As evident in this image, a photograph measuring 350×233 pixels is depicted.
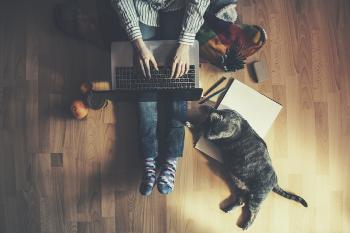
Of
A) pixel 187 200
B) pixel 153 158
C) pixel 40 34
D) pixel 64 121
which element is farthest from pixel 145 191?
pixel 40 34

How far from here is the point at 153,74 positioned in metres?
1.36

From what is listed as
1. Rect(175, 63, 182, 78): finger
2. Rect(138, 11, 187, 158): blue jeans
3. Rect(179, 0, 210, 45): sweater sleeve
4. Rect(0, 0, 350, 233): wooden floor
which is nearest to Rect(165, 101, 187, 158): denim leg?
Rect(138, 11, 187, 158): blue jeans

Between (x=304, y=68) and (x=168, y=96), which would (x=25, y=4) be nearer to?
(x=168, y=96)

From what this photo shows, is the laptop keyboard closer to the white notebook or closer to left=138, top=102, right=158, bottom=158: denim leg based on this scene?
left=138, top=102, right=158, bottom=158: denim leg

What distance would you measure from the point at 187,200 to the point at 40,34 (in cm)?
111

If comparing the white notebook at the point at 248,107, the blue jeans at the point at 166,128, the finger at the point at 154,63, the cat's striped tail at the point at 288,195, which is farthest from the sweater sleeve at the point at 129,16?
the cat's striped tail at the point at 288,195

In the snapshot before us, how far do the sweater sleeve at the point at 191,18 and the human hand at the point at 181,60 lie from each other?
27 mm

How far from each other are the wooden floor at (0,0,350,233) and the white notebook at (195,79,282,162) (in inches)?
1.6

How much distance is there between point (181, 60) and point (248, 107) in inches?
20.0

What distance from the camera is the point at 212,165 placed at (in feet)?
5.49

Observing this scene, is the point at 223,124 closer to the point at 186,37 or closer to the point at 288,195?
the point at 186,37

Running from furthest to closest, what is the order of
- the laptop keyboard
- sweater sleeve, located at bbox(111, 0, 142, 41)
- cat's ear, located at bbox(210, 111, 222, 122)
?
cat's ear, located at bbox(210, 111, 222, 122), the laptop keyboard, sweater sleeve, located at bbox(111, 0, 142, 41)

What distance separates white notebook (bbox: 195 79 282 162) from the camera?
1.65 meters

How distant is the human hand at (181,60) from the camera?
131 centimetres
